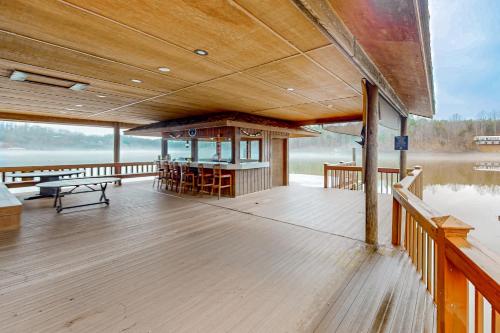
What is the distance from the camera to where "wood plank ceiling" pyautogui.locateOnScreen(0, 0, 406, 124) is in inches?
79.7

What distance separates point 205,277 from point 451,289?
6.79 feet

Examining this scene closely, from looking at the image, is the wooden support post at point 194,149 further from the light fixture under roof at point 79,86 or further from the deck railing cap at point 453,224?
the deck railing cap at point 453,224

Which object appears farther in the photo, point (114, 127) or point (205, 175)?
point (114, 127)

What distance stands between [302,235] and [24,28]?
4250mm

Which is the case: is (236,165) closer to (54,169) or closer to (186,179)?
(186,179)

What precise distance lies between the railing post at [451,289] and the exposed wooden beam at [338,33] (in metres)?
1.76

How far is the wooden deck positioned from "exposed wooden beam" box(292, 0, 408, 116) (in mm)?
2411

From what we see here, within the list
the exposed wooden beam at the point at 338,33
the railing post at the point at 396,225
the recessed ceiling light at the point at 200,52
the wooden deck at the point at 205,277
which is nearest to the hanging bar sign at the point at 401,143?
the wooden deck at the point at 205,277

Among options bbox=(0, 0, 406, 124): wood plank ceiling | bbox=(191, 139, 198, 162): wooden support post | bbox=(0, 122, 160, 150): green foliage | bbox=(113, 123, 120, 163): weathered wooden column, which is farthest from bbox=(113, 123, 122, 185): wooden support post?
bbox=(0, 122, 160, 150): green foliage

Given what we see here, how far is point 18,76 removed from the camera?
3.69 metres

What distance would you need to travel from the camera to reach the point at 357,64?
2705 mm

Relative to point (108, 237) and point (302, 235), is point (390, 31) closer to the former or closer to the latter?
point (302, 235)

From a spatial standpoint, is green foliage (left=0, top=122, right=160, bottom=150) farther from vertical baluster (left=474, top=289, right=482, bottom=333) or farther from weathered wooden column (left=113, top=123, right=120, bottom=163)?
vertical baluster (left=474, top=289, right=482, bottom=333)

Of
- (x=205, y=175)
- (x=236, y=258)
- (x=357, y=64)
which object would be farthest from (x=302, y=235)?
(x=205, y=175)
